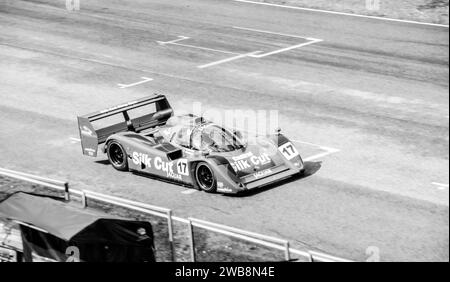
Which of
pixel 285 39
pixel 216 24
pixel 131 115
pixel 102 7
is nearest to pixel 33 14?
pixel 102 7

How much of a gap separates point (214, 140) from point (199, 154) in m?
0.55

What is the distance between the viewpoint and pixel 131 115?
29656mm

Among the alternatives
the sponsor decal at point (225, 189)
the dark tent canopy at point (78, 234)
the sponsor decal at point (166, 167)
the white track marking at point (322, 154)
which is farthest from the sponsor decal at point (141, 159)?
the dark tent canopy at point (78, 234)

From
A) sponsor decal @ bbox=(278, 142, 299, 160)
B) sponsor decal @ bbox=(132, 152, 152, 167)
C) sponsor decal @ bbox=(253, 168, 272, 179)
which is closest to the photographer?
sponsor decal @ bbox=(253, 168, 272, 179)

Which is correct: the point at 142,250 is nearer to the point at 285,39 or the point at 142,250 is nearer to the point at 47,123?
the point at 47,123

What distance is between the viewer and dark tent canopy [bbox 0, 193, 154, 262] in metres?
14.8

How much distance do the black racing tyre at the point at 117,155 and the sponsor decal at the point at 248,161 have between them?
130 inches

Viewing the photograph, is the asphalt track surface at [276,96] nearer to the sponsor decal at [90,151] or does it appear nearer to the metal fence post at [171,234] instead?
the sponsor decal at [90,151]

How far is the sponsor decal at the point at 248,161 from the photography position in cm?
2191

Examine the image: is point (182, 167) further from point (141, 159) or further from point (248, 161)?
point (248, 161)

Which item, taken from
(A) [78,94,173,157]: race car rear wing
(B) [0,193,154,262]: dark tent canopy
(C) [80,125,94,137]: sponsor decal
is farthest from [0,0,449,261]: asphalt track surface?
(B) [0,193,154,262]: dark tent canopy

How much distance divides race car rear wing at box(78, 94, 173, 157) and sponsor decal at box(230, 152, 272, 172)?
13.3ft

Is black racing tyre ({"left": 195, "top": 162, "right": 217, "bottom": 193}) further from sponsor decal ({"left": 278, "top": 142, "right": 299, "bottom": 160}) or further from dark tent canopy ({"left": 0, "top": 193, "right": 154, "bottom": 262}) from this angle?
dark tent canopy ({"left": 0, "top": 193, "right": 154, "bottom": 262})
